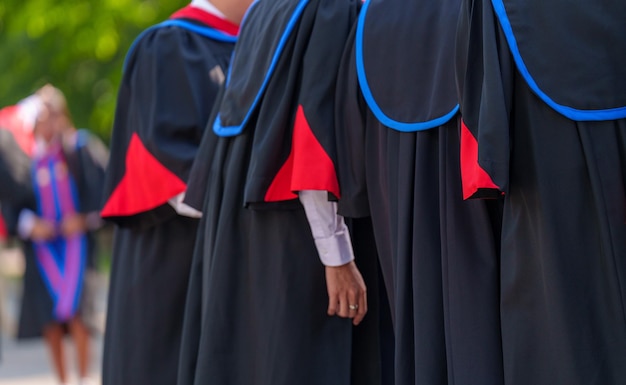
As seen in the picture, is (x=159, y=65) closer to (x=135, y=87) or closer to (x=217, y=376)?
(x=135, y=87)

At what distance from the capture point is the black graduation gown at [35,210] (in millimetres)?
8203

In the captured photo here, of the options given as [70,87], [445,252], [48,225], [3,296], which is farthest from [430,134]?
[3,296]

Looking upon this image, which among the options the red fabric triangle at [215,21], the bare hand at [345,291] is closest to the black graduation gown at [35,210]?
the red fabric triangle at [215,21]

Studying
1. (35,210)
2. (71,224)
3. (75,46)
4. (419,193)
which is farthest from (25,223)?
(419,193)

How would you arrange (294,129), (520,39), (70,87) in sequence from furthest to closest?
1. (70,87)
2. (294,129)
3. (520,39)

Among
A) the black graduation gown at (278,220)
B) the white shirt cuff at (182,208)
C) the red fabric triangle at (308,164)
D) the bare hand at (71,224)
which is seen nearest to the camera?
the red fabric triangle at (308,164)

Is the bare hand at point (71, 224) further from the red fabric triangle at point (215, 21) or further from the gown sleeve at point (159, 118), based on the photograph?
the red fabric triangle at point (215, 21)

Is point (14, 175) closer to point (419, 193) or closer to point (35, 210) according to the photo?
point (35, 210)

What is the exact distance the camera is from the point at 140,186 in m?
4.56

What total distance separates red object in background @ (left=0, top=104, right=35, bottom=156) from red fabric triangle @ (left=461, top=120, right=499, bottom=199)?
5.86 m

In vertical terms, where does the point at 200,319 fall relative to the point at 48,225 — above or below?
below

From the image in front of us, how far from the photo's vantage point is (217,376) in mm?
3812

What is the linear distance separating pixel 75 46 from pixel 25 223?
3.07 metres

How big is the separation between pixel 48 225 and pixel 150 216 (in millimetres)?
3885
